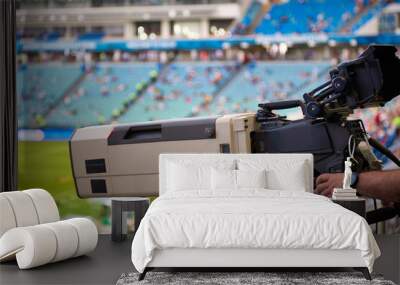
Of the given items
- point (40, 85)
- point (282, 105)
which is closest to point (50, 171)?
point (40, 85)

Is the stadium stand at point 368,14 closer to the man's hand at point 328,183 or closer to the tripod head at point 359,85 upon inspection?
the tripod head at point 359,85

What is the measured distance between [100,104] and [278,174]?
7.45ft

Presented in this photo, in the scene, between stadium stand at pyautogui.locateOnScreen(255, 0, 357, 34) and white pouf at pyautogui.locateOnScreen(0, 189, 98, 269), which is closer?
white pouf at pyautogui.locateOnScreen(0, 189, 98, 269)

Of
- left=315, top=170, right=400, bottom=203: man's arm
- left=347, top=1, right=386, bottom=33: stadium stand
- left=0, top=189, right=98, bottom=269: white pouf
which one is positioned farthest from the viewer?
left=347, top=1, right=386, bottom=33: stadium stand

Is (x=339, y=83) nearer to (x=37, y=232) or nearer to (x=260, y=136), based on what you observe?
(x=260, y=136)

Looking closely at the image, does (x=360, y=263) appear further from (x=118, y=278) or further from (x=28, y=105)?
A: (x=28, y=105)

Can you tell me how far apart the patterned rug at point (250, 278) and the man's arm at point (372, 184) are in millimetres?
1148

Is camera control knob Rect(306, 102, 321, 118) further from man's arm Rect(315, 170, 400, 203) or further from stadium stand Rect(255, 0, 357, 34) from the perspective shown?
stadium stand Rect(255, 0, 357, 34)

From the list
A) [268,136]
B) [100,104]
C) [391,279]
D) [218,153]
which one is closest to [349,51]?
[268,136]

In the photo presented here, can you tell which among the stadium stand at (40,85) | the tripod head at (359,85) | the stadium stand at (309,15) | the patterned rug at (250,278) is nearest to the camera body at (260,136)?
the tripod head at (359,85)

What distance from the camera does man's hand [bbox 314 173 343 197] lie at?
512 centimetres

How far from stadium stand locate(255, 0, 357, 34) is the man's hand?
5.93 feet

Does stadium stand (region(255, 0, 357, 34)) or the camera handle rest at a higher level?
stadium stand (region(255, 0, 357, 34))

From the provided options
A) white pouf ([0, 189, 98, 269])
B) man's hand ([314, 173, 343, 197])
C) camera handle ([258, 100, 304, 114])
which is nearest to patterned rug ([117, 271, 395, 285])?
white pouf ([0, 189, 98, 269])
